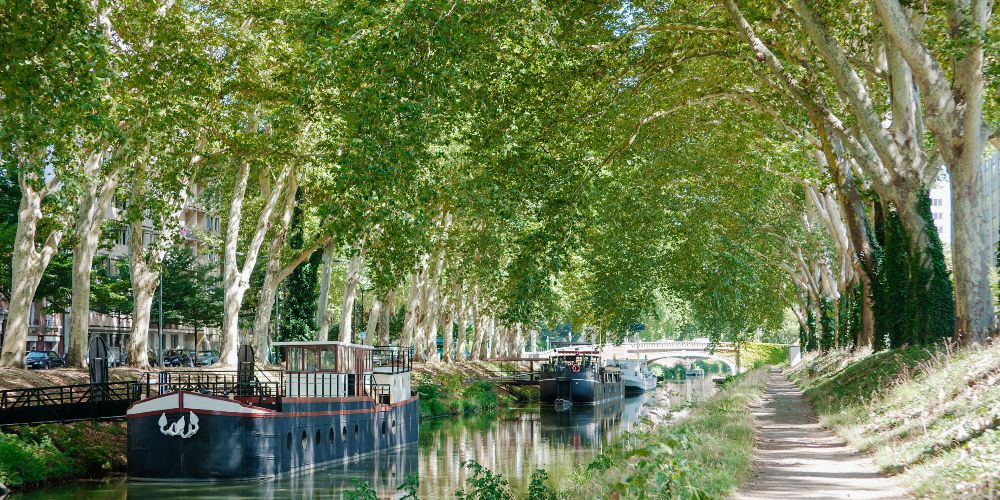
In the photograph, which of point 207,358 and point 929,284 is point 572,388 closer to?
point 207,358

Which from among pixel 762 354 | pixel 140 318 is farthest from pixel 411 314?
pixel 762 354

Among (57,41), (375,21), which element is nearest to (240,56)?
(375,21)

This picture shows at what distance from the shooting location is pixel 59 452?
25328 millimetres

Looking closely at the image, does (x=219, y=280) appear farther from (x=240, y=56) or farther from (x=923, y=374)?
(x=923, y=374)

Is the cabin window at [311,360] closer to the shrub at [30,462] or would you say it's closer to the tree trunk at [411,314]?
the shrub at [30,462]

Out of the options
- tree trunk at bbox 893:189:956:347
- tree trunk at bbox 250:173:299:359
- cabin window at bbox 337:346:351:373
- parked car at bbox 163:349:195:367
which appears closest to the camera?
tree trunk at bbox 893:189:956:347

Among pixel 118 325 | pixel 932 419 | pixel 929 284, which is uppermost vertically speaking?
pixel 929 284

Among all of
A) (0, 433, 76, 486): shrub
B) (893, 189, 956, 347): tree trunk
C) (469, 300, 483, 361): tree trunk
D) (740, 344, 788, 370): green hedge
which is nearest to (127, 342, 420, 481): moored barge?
(0, 433, 76, 486): shrub

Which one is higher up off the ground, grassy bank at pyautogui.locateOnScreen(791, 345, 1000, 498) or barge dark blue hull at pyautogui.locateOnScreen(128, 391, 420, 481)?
grassy bank at pyautogui.locateOnScreen(791, 345, 1000, 498)

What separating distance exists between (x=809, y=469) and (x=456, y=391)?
3834cm

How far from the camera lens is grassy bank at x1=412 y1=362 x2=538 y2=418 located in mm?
48656

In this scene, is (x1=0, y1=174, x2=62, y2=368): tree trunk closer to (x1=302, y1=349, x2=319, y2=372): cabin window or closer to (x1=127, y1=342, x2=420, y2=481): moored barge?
(x1=127, y1=342, x2=420, y2=481): moored barge

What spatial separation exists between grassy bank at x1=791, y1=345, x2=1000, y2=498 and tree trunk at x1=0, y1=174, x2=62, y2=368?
2139cm

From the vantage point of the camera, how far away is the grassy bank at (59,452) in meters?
23.5
